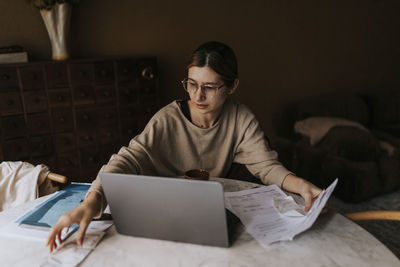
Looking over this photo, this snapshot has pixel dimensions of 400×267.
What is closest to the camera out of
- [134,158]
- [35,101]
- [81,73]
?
[134,158]

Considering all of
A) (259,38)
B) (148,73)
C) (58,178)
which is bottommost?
(58,178)

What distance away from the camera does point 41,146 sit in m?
2.64

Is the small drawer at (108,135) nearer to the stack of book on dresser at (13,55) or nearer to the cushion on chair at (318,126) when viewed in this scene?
the stack of book on dresser at (13,55)

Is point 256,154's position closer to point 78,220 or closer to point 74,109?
point 78,220

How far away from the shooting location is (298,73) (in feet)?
13.0

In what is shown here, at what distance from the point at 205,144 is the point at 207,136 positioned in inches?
1.6

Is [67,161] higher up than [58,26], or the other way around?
[58,26]

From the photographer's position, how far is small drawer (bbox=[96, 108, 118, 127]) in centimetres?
279

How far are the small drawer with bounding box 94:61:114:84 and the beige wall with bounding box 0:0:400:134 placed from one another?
432 millimetres

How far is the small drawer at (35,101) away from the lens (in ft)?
8.31

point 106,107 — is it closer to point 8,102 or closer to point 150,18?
point 8,102

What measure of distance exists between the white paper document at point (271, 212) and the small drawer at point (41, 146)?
182 centimetres

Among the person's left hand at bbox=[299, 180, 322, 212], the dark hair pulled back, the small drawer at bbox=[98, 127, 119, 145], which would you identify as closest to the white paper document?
the person's left hand at bbox=[299, 180, 322, 212]

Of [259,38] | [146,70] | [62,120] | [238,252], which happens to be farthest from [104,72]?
[238,252]
